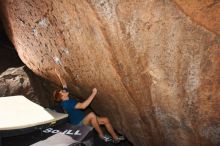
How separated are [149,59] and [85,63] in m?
1.27

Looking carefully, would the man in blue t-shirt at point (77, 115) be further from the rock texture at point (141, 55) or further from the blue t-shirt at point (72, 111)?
the rock texture at point (141, 55)

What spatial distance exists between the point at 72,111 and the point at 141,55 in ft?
7.17

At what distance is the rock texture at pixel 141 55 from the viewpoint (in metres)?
3.27

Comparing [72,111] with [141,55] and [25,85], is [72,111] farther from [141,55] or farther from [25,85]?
[141,55]

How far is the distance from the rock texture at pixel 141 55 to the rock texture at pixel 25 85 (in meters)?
1.34

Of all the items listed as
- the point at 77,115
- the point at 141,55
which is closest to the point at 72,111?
the point at 77,115

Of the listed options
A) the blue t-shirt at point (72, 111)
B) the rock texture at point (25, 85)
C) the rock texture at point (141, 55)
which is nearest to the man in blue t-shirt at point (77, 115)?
the blue t-shirt at point (72, 111)

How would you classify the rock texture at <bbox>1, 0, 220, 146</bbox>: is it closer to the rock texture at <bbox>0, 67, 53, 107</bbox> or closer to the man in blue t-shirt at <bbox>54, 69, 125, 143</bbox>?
the man in blue t-shirt at <bbox>54, 69, 125, 143</bbox>

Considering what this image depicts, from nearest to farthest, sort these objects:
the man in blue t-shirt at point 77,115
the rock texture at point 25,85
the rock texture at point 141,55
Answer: the rock texture at point 141,55
the man in blue t-shirt at point 77,115
the rock texture at point 25,85

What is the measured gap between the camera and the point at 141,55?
12.5ft

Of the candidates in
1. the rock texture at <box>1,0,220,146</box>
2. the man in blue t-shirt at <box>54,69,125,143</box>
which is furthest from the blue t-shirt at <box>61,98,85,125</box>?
the rock texture at <box>1,0,220,146</box>

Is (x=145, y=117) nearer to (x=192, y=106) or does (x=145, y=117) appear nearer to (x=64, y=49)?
(x=192, y=106)

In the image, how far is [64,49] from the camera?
4.76 m

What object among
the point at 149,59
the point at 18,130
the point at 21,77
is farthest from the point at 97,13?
the point at 21,77
